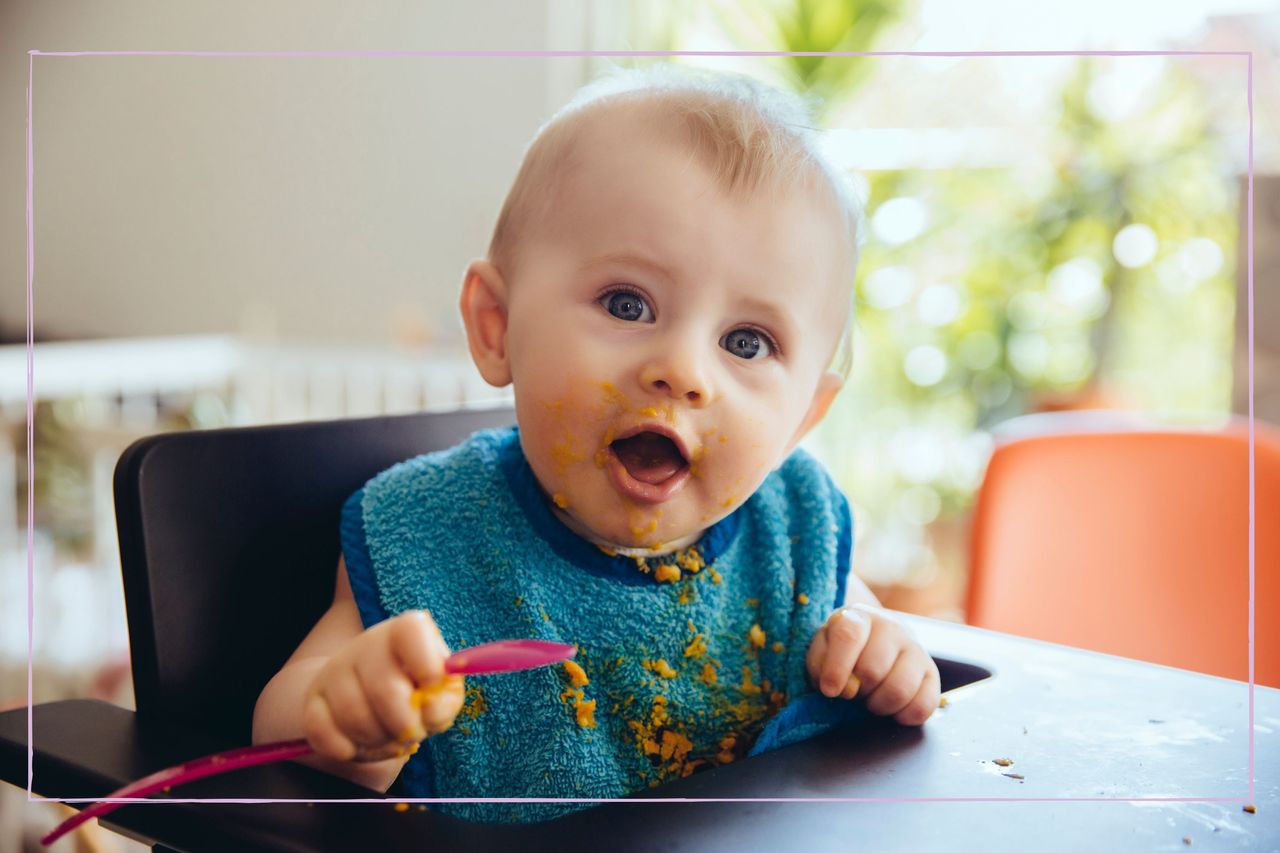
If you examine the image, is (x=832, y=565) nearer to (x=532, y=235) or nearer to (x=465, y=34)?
(x=532, y=235)

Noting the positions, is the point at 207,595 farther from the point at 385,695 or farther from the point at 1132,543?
the point at 1132,543

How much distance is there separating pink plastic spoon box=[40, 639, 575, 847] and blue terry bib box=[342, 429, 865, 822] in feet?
0.41

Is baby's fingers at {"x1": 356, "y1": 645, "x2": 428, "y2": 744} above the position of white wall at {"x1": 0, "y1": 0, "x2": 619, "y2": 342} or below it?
below

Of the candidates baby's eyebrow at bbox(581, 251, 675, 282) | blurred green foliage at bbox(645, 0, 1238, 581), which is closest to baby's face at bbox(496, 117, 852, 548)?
baby's eyebrow at bbox(581, 251, 675, 282)

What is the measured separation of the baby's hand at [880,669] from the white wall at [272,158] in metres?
0.49

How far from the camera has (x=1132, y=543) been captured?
39.2 inches

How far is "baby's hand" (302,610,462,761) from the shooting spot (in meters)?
0.39

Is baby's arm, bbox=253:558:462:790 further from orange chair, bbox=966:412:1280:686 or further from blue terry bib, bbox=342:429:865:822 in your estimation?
orange chair, bbox=966:412:1280:686

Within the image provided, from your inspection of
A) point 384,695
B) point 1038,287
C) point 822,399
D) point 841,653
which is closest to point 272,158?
point 1038,287

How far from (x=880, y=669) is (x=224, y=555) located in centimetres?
33

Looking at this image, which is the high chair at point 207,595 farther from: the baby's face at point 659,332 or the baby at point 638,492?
the baby's face at point 659,332

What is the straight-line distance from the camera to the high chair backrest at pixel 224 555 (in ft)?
1.90

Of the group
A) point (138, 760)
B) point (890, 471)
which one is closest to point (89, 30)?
point (138, 760)

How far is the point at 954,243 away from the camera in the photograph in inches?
104
